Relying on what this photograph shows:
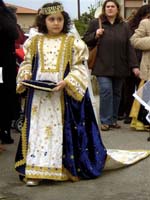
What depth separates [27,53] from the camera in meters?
5.28

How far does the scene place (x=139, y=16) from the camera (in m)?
8.14

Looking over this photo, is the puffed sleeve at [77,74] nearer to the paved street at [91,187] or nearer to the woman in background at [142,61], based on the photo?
the paved street at [91,187]

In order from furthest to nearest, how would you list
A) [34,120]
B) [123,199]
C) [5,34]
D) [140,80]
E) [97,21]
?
[140,80] → [97,21] → [5,34] → [34,120] → [123,199]

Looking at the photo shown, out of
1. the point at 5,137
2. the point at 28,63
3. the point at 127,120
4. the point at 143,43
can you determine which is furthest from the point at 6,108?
the point at 127,120

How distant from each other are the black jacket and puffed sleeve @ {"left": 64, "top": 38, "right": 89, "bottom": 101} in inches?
90.5

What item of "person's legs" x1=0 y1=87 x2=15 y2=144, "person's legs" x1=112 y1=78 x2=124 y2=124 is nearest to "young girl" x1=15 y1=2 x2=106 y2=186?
"person's legs" x1=0 y1=87 x2=15 y2=144

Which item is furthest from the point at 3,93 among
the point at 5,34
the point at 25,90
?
the point at 25,90

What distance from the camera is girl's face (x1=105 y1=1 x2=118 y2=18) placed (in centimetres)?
746

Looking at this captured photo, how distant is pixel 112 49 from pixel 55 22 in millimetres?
2458

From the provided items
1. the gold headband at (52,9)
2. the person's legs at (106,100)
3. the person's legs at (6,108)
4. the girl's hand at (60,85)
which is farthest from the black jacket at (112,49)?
the girl's hand at (60,85)

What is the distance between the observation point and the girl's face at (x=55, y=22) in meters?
5.14

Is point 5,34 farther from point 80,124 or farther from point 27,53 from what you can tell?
point 80,124

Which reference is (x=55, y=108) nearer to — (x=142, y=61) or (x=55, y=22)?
(x=55, y=22)

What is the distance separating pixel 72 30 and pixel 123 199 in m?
1.65
